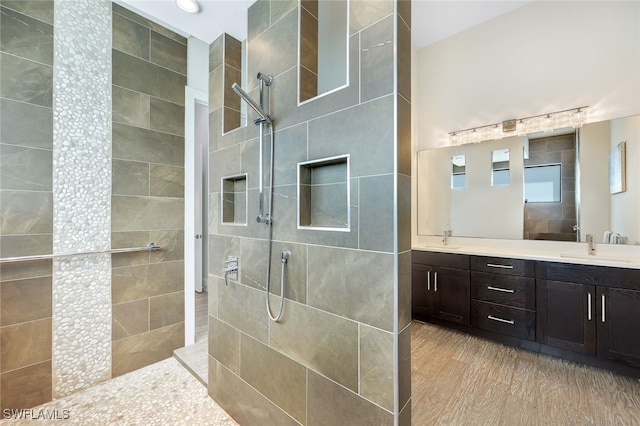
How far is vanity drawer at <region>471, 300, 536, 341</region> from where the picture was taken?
7.55 ft

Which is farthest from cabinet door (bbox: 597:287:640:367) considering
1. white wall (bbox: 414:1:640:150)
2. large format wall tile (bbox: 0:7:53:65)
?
large format wall tile (bbox: 0:7:53:65)

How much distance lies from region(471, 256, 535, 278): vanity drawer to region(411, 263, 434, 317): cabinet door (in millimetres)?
485

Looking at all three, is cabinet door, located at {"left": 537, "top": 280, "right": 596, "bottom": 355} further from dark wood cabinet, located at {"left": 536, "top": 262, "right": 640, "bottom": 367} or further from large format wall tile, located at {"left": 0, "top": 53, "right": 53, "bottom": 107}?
large format wall tile, located at {"left": 0, "top": 53, "right": 53, "bottom": 107}

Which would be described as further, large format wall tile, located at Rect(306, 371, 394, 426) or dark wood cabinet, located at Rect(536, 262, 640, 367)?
dark wood cabinet, located at Rect(536, 262, 640, 367)

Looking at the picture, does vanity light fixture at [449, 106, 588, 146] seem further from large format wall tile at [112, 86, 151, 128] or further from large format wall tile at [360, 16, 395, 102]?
large format wall tile at [112, 86, 151, 128]

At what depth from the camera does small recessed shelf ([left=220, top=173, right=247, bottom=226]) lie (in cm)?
180

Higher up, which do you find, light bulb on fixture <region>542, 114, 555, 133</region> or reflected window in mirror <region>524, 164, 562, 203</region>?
light bulb on fixture <region>542, 114, 555, 133</region>

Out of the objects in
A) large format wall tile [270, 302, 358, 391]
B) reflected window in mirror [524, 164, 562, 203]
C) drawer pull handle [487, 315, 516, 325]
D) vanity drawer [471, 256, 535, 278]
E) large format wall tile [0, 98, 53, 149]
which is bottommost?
drawer pull handle [487, 315, 516, 325]

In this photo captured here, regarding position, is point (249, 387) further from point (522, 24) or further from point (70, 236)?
point (522, 24)

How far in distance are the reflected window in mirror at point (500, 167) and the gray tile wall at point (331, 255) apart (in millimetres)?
2420

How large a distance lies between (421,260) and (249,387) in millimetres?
2161

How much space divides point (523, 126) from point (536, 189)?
2.24 feet

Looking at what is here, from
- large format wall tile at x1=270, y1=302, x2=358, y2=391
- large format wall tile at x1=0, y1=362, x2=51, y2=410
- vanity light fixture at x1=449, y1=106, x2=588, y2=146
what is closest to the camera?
large format wall tile at x1=270, y1=302, x2=358, y2=391

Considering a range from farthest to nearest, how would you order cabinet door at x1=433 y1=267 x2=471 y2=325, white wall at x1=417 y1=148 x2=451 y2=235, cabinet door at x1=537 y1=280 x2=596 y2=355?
white wall at x1=417 y1=148 x2=451 y2=235, cabinet door at x1=433 y1=267 x2=471 y2=325, cabinet door at x1=537 y1=280 x2=596 y2=355
